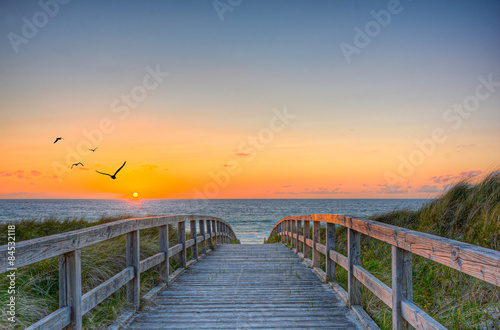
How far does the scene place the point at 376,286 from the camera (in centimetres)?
357

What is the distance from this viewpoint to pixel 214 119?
1858cm

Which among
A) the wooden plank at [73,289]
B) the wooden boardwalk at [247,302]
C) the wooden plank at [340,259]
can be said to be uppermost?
the wooden plank at [73,289]

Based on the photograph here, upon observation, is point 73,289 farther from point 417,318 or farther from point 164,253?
point 164,253

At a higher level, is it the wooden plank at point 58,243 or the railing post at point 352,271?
the wooden plank at point 58,243

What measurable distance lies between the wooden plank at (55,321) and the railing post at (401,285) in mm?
2666

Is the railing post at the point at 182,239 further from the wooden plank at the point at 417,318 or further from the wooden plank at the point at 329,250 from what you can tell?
the wooden plank at the point at 417,318

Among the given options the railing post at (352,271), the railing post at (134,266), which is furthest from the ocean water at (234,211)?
the railing post at (134,266)

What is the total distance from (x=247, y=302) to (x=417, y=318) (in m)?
2.53

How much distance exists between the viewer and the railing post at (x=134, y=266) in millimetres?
4270

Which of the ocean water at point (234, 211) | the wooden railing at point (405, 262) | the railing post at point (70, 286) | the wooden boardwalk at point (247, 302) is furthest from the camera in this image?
the ocean water at point (234, 211)

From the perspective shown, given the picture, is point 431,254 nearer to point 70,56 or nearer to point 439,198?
point 439,198

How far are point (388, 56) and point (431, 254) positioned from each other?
1152cm

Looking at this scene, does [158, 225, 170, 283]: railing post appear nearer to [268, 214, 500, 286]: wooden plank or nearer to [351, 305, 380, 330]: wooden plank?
[351, 305, 380, 330]: wooden plank

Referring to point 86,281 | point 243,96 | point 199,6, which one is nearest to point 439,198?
point 86,281
